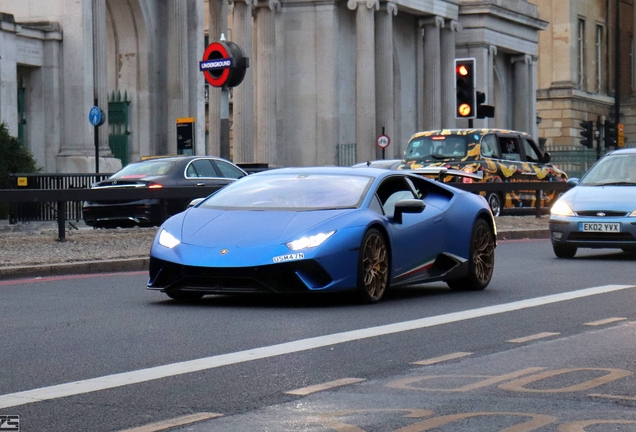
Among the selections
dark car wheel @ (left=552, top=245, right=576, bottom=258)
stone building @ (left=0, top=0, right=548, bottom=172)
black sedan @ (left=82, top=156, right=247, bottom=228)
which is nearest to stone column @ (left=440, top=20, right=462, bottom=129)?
stone building @ (left=0, top=0, right=548, bottom=172)

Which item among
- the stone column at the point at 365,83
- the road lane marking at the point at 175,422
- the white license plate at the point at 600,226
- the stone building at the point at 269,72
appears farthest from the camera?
the stone column at the point at 365,83

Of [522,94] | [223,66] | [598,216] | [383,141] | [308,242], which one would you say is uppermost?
[522,94]

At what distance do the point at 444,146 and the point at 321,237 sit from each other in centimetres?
1860

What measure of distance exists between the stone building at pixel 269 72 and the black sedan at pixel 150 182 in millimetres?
11222

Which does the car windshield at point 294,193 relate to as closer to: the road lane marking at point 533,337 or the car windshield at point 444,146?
the road lane marking at point 533,337

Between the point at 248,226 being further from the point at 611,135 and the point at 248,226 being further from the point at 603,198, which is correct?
the point at 611,135

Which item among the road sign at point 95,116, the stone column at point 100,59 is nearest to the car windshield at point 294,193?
the road sign at point 95,116

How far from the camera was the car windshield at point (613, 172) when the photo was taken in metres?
19.3

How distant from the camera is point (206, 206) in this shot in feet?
40.1

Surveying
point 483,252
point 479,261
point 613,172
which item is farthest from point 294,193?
point 613,172

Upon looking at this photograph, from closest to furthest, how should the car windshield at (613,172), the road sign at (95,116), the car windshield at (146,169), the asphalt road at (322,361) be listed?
the asphalt road at (322,361)
the car windshield at (613,172)
the car windshield at (146,169)
the road sign at (95,116)

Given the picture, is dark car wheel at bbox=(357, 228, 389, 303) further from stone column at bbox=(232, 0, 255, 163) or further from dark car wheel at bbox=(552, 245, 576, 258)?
stone column at bbox=(232, 0, 255, 163)

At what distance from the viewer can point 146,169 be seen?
82.6ft

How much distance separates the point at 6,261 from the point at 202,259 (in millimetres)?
5766
